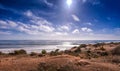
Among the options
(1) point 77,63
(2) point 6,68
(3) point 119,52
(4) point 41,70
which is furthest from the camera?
(3) point 119,52

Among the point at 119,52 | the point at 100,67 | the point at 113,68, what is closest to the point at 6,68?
the point at 100,67

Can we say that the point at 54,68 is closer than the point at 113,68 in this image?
Yes

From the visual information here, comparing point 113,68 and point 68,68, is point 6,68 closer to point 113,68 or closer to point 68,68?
point 68,68

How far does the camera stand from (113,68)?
35.0 feet

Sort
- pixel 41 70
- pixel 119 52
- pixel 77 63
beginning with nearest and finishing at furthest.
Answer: pixel 41 70 → pixel 77 63 → pixel 119 52

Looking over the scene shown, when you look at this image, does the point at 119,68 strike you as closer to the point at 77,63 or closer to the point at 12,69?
the point at 77,63

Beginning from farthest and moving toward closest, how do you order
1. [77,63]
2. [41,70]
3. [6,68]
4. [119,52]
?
1. [119,52]
2. [77,63]
3. [6,68]
4. [41,70]

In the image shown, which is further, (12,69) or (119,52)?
(119,52)

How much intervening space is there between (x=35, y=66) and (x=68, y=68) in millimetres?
2041

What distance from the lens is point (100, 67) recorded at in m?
10.5

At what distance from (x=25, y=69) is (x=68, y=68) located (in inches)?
96.6

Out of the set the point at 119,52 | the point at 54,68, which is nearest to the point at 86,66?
the point at 54,68

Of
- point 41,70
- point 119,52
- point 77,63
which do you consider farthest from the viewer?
point 119,52

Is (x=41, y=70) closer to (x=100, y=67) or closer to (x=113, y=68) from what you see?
(x=100, y=67)
